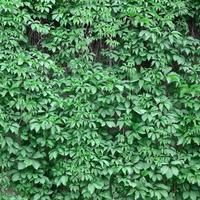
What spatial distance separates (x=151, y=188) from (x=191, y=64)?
3.99 ft

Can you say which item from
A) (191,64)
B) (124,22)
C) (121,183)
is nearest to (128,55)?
(124,22)

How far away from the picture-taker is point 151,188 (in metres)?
3.45

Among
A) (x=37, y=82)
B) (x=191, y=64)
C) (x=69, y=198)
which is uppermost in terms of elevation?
(x=191, y=64)

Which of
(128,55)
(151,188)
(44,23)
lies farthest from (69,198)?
(44,23)

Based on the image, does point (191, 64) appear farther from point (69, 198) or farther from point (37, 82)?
point (69, 198)

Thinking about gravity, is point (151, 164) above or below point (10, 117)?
below

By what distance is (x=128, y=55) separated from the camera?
3555 mm

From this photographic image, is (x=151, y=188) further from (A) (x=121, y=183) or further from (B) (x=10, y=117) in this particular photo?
(B) (x=10, y=117)

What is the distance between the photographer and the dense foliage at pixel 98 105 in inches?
134

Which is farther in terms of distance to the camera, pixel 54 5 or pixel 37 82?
pixel 54 5

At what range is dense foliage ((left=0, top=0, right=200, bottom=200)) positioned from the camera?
11.1 feet

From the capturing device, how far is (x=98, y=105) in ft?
11.4

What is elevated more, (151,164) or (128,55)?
(128,55)

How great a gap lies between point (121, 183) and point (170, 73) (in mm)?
1093
